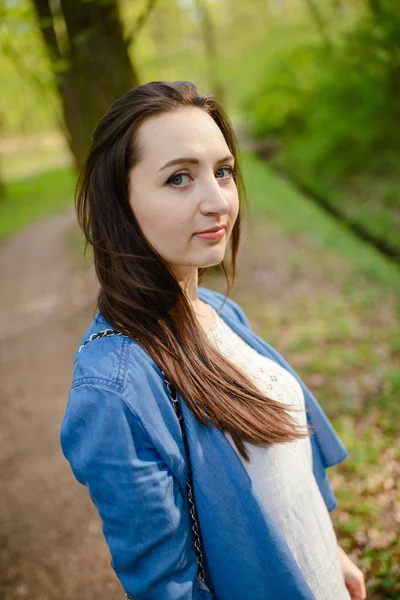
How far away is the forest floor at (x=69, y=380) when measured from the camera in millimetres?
3098

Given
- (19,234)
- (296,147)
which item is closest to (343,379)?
(19,234)

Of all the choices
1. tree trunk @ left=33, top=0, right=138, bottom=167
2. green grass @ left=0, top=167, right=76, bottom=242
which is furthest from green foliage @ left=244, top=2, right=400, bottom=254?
green grass @ left=0, top=167, right=76, bottom=242

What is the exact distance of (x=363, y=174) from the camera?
13.0 m

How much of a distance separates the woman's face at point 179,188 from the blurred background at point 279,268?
1.14 m

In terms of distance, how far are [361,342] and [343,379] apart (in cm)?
87

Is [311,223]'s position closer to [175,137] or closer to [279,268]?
[279,268]

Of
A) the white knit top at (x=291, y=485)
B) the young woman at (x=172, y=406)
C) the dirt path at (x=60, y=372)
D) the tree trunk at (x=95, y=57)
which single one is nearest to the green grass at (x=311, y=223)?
the dirt path at (x=60, y=372)

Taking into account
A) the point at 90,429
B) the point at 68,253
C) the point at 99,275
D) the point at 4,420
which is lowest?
the point at 4,420

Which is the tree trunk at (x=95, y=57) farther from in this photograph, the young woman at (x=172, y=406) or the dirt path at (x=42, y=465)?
the young woman at (x=172, y=406)

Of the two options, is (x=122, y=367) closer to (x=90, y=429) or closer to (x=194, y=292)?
(x=90, y=429)

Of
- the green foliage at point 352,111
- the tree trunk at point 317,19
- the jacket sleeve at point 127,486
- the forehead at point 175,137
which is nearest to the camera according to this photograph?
the jacket sleeve at point 127,486

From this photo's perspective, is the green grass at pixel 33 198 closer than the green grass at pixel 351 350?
No

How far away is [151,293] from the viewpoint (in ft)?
4.70

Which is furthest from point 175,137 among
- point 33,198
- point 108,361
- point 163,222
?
point 33,198
